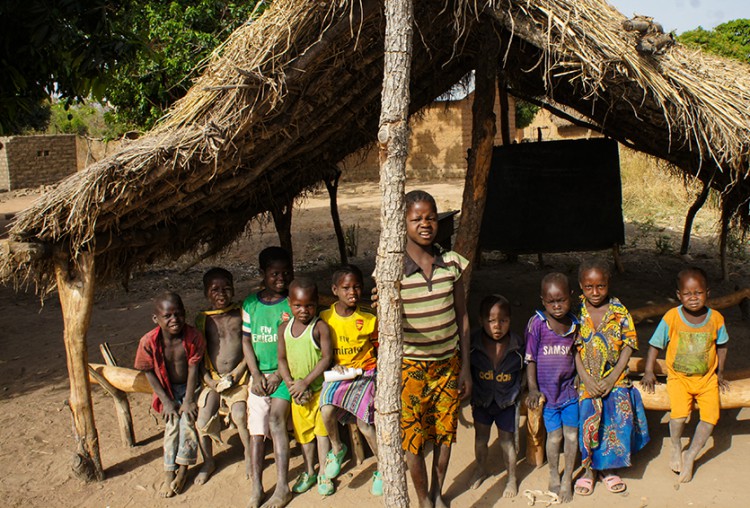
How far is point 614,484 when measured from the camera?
3744mm

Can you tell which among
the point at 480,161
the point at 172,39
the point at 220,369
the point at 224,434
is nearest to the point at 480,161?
the point at 480,161

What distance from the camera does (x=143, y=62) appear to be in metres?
9.88

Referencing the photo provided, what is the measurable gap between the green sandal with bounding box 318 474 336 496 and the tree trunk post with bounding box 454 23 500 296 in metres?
1.55

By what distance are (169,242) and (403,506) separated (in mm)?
2720

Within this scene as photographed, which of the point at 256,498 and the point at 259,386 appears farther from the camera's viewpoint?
the point at 259,386

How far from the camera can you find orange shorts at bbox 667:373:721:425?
3.82 meters

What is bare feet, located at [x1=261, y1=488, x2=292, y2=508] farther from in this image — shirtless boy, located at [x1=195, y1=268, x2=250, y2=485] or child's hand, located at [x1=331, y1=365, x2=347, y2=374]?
child's hand, located at [x1=331, y1=365, x2=347, y2=374]

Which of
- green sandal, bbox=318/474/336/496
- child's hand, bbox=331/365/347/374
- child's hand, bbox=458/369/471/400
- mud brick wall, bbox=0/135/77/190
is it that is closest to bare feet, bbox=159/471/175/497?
green sandal, bbox=318/474/336/496

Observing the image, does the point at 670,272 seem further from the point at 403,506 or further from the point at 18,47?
the point at 18,47

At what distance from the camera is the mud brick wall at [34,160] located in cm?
2002

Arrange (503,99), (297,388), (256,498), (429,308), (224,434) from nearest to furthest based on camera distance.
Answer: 1. (429,308)
2. (256,498)
3. (297,388)
4. (224,434)
5. (503,99)

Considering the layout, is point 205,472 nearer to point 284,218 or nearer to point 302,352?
point 302,352

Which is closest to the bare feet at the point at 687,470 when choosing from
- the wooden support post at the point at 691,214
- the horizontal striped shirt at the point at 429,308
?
the horizontal striped shirt at the point at 429,308

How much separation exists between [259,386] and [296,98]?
5.99 ft
